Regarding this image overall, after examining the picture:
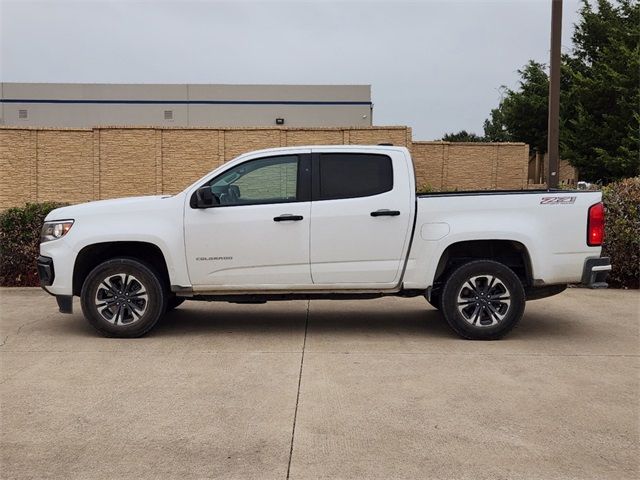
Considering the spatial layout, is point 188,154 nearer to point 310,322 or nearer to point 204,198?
point 310,322

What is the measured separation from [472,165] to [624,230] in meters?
17.0

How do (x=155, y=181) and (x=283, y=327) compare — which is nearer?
(x=283, y=327)

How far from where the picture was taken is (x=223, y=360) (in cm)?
588

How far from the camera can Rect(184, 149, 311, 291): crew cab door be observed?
21.6ft

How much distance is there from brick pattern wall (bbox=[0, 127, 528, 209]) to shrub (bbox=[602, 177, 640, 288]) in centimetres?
1416

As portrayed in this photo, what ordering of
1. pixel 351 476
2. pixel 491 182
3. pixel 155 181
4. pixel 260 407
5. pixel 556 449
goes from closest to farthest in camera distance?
pixel 351 476 → pixel 556 449 → pixel 260 407 → pixel 155 181 → pixel 491 182

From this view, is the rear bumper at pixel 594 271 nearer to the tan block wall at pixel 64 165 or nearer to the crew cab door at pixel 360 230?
the crew cab door at pixel 360 230

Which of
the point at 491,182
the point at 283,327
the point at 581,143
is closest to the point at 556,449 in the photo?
the point at 283,327

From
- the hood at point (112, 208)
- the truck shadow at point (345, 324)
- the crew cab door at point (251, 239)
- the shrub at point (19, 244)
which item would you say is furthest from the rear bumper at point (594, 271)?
the shrub at point (19, 244)

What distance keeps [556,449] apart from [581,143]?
2543cm

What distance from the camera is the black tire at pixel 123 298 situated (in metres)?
6.64

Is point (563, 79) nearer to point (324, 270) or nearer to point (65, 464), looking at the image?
point (324, 270)

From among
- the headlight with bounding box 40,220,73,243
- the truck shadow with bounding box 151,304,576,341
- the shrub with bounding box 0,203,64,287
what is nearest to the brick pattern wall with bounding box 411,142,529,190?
the shrub with bounding box 0,203,64,287

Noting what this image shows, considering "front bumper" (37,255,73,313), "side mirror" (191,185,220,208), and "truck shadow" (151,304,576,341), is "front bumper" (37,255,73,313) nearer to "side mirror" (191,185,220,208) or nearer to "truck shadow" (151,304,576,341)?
"truck shadow" (151,304,576,341)
